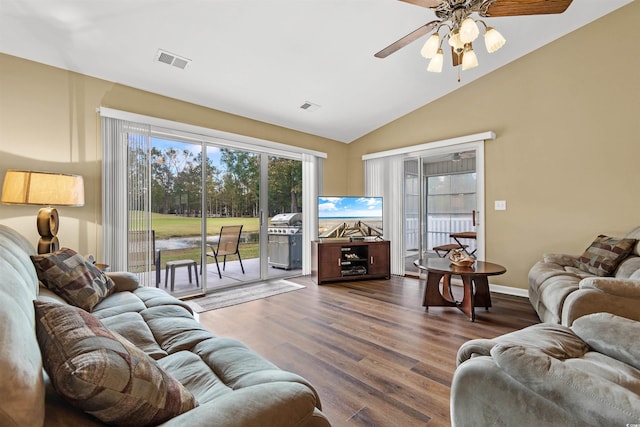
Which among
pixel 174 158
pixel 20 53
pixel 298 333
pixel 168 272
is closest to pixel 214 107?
pixel 174 158

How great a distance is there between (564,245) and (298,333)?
11.0 ft

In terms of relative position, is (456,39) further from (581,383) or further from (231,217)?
(231,217)

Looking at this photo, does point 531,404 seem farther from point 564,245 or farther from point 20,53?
point 20,53

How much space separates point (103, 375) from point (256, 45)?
3.10m

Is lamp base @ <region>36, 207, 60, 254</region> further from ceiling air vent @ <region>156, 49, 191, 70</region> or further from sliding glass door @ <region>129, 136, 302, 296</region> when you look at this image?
ceiling air vent @ <region>156, 49, 191, 70</region>

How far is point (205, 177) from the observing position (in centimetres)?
407

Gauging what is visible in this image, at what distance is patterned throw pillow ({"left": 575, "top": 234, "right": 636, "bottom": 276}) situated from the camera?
2.78 meters

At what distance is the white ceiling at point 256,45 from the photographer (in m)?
2.50

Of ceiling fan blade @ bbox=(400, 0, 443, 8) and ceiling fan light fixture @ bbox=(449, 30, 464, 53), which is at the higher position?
ceiling fan blade @ bbox=(400, 0, 443, 8)

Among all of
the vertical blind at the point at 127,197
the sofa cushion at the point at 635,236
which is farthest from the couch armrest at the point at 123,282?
the sofa cushion at the point at 635,236

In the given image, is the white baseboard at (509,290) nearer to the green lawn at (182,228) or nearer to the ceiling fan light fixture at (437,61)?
the ceiling fan light fixture at (437,61)

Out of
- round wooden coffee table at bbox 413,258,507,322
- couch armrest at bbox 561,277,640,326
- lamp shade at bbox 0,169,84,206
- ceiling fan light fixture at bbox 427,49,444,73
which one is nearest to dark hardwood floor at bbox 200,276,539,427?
round wooden coffee table at bbox 413,258,507,322

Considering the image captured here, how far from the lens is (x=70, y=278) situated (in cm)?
195

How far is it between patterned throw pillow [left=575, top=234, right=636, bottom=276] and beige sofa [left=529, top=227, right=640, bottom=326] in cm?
3
